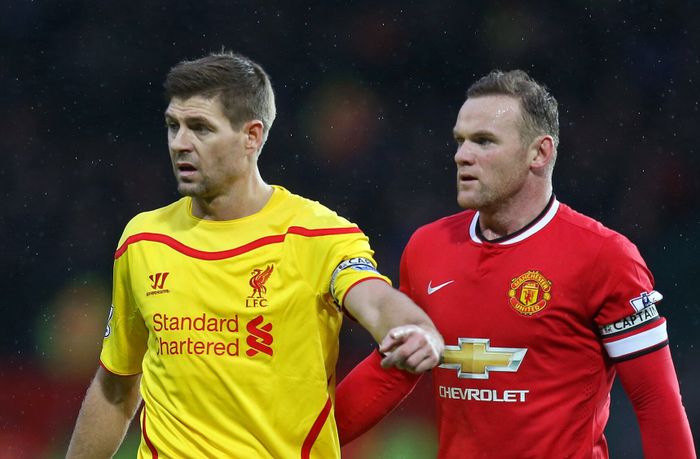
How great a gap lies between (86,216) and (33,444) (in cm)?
163

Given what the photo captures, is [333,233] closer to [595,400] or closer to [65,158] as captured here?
[595,400]

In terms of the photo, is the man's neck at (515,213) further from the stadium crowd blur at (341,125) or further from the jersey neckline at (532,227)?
the stadium crowd blur at (341,125)

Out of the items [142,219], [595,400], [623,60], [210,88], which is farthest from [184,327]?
[623,60]

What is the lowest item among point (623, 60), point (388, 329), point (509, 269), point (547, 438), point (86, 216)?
point (547, 438)

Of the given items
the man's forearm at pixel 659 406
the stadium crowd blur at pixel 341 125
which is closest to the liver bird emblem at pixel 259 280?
the man's forearm at pixel 659 406

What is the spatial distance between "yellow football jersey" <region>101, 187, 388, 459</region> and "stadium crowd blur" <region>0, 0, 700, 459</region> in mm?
4422

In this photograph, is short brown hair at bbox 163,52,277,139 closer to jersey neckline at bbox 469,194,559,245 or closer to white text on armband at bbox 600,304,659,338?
jersey neckline at bbox 469,194,559,245

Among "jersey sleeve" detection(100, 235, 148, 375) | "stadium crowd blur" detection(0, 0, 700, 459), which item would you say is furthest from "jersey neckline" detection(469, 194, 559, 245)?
"stadium crowd blur" detection(0, 0, 700, 459)

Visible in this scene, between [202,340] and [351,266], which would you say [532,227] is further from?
[202,340]

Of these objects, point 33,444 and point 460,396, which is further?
point 33,444

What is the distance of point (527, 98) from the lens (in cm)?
379

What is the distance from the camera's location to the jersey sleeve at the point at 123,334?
3.63 metres

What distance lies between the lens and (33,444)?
7602 mm

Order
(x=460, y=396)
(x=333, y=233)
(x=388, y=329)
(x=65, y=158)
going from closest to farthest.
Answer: (x=388, y=329) → (x=333, y=233) → (x=460, y=396) → (x=65, y=158)
